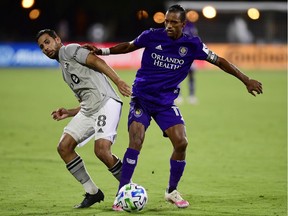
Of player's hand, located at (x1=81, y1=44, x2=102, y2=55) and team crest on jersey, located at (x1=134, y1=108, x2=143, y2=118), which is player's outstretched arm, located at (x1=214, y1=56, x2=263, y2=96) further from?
player's hand, located at (x1=81, y1=44, x2=102, y2=55)

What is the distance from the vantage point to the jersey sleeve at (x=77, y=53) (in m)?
8.41

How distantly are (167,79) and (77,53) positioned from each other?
112cm

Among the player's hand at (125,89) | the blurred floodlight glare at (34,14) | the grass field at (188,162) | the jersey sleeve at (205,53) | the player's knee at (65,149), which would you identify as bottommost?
the grass field at (188,162)

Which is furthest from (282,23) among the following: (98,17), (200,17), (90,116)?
(90,116)

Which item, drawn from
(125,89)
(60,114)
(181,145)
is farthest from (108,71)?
(181,145)

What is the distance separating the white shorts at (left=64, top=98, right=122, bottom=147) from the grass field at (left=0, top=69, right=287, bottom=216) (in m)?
0.84

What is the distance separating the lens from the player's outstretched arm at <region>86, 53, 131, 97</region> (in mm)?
7887

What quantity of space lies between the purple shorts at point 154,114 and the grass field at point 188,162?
0.99m

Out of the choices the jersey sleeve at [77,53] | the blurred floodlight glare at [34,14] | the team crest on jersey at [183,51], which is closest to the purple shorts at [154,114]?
the team crest on jersey at [183,51]

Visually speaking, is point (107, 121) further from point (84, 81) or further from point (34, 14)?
point (34, 14)

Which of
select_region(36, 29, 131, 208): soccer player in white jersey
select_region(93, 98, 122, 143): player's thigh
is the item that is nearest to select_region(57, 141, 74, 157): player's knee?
select_region(36, 29, 131, 208): soccer player in white jersey

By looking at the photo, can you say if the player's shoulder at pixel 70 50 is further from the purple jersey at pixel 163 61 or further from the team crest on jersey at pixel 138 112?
the team crest on jersey at pixel 138 112

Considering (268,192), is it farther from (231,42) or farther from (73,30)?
(73,30)

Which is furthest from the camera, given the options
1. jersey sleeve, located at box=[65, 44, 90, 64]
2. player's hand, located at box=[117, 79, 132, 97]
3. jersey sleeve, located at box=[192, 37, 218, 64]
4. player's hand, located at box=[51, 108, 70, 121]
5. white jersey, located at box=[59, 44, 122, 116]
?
player's hand, located at box=[51, 108, 70, 121]
